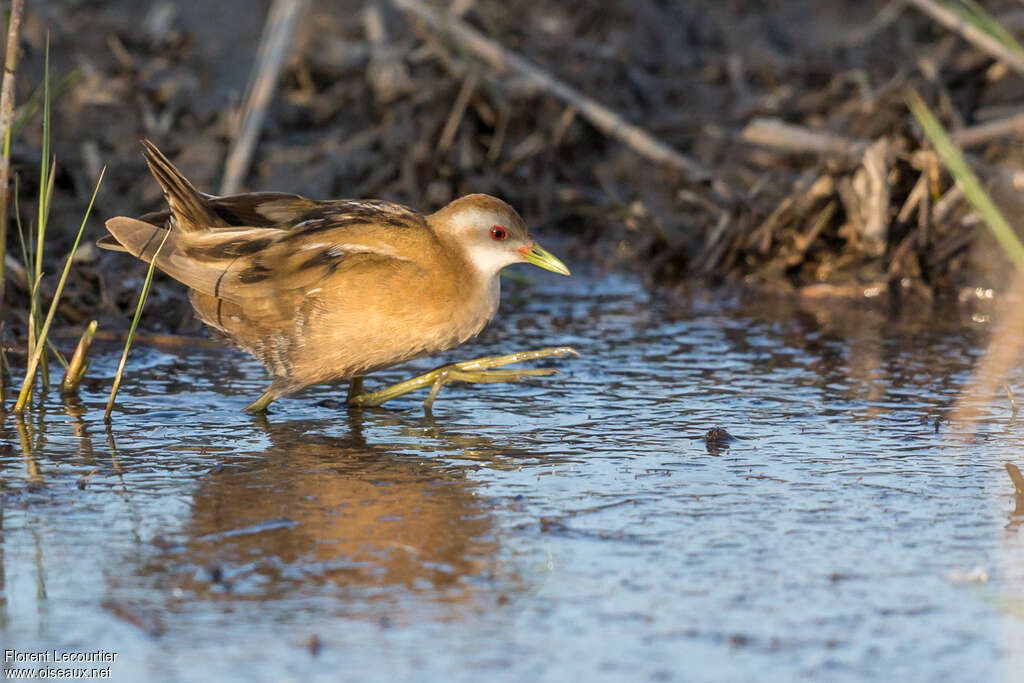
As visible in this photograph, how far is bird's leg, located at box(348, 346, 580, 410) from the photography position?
514 centimetres

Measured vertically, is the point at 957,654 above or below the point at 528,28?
below

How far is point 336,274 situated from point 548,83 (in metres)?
3.97

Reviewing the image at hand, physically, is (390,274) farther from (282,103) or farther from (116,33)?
(116,33)

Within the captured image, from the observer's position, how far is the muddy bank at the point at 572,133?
7293mm

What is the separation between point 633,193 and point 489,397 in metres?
3.63

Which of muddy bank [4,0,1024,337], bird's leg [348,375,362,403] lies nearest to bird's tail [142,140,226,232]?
bird's leg [348,375,362,403]

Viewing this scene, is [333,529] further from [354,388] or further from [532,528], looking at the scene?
[354,388]

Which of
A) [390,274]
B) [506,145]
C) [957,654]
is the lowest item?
[957,654]

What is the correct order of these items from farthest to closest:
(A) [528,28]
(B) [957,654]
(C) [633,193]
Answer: (A) [528,28], (C) [633,193], (B) [957,654]

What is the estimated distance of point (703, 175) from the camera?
317 inches

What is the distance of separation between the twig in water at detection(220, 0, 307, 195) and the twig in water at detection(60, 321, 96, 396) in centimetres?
296

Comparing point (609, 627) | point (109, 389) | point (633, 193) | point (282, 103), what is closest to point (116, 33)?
point (282, 103)

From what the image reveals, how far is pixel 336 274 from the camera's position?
16.2 feet

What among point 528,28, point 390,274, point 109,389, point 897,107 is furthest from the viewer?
point 528,28
